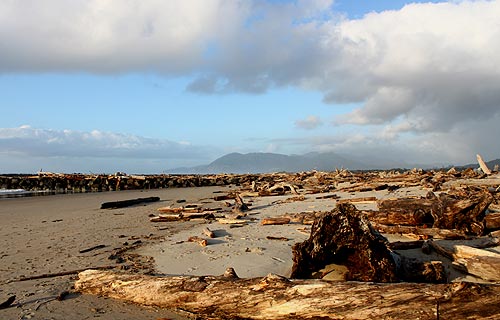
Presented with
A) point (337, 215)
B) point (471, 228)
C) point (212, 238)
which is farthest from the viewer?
point (212, 238)

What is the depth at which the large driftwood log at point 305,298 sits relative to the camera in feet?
11.7

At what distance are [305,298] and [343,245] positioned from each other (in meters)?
1.65

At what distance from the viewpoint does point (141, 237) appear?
9.62 m

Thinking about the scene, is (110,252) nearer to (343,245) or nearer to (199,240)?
(199,240)

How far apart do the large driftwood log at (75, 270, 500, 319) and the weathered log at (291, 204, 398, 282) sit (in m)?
1.20

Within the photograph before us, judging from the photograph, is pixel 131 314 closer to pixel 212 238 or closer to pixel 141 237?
pixel 212 238

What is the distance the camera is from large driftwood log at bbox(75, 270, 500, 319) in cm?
356

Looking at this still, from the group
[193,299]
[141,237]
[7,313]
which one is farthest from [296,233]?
[7,313]

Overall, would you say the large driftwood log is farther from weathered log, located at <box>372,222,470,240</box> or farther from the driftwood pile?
weathered log, located at <box>372,222,470,240</box>

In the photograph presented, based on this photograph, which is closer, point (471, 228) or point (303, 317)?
point (303, 317)

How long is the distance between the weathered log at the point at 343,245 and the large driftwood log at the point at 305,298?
120 centimetres

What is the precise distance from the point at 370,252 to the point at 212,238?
4504 mm

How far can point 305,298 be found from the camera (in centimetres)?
402

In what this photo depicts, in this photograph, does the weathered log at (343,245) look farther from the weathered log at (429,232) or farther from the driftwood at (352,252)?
the weathered log at (429,232)
